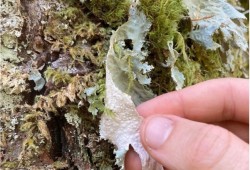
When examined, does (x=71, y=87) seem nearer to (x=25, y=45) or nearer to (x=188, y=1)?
(x=25, y=45)

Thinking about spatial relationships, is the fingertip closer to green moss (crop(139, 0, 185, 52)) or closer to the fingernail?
the fingernail

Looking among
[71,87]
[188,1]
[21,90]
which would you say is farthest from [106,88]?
[188,1]

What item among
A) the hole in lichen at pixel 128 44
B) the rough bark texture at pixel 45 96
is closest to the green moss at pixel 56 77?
the rough bark texture at pixel 45 96

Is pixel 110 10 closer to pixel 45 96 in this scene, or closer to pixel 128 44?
pixel 128 44

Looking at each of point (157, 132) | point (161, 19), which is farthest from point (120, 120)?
point (161, 19)

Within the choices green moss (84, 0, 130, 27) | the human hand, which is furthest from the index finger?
green moss (84, 0, 130, 27)
